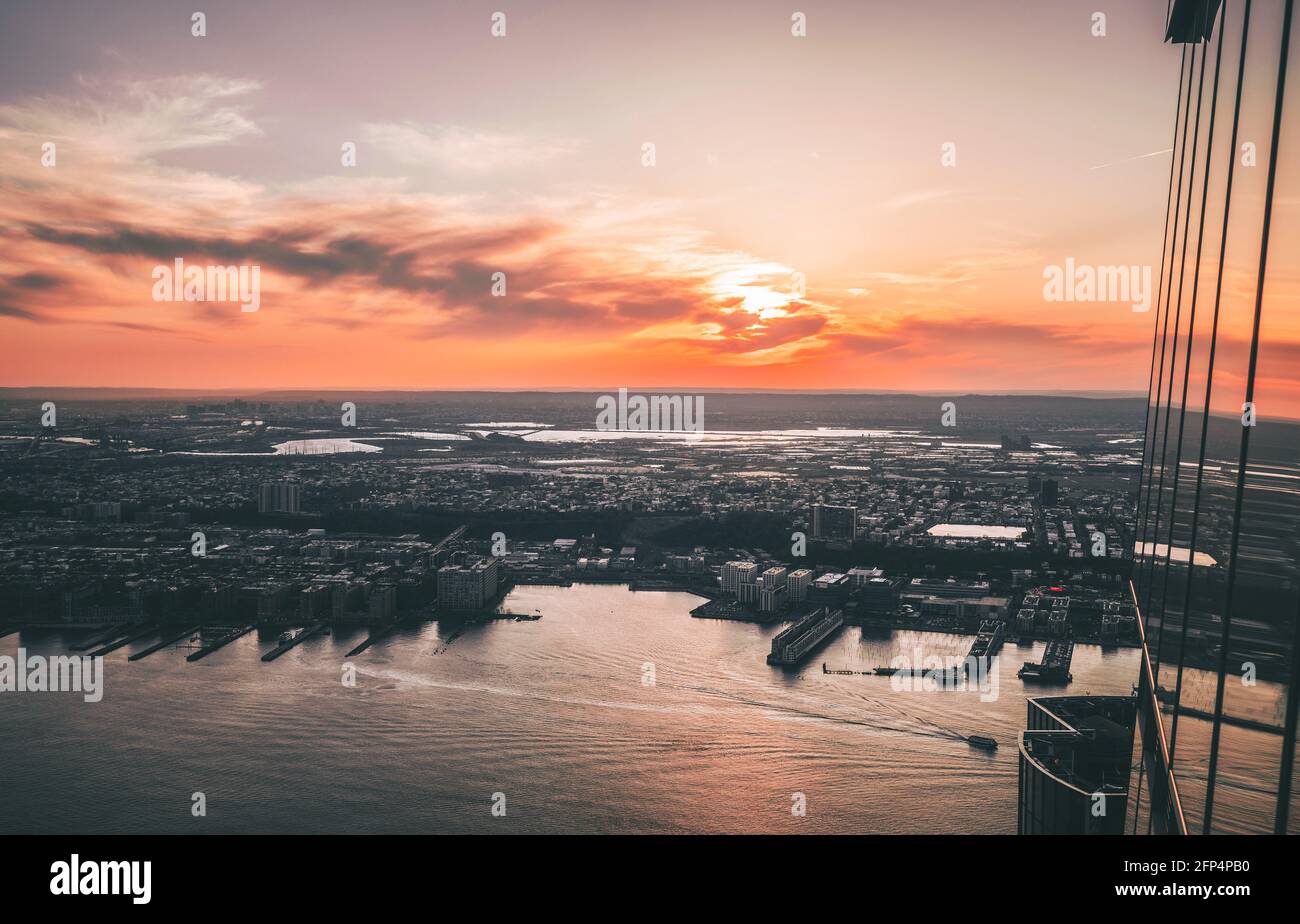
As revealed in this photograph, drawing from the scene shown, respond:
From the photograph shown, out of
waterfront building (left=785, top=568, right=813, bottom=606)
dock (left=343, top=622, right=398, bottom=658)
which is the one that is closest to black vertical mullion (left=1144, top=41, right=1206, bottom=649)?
dock (left=343, top=622, right=398, bottom=658)

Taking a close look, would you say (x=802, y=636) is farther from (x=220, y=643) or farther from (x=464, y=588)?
(x=220, y=643)

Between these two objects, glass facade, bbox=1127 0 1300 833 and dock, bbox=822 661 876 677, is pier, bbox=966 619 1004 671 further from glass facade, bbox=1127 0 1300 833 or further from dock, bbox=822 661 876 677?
glass facade, bbox=1127 0 1300 833

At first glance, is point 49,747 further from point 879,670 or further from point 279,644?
point 879,670

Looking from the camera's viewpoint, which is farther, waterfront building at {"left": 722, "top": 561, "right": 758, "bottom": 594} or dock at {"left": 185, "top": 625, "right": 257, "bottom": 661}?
waterfront building at {"left": 722, "top": 561, "right": 758, "bottom": 594}

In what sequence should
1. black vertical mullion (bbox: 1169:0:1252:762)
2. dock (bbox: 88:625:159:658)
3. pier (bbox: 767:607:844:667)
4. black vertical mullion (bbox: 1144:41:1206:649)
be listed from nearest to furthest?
black vertical mullion (bbox: 1169:0:1252:762)
black vertical mullion (bbox: 1144:41:1206:649)
pier (bbox: 767:607:844:667)
dock (bbox: 88:625:159:658)

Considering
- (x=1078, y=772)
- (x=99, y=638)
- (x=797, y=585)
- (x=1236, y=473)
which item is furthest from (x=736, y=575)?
(x=1236, y=473)

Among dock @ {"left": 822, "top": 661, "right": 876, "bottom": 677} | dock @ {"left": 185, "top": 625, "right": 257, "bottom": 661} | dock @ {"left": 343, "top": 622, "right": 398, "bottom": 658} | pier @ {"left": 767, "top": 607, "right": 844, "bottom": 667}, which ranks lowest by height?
dock @ {"left": 185, "top": 625, "right": 257, "bottom": 661}

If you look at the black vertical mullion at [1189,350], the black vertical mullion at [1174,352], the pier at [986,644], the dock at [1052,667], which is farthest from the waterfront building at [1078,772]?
the pier at [986,644]

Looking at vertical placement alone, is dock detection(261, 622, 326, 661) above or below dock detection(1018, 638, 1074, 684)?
below
